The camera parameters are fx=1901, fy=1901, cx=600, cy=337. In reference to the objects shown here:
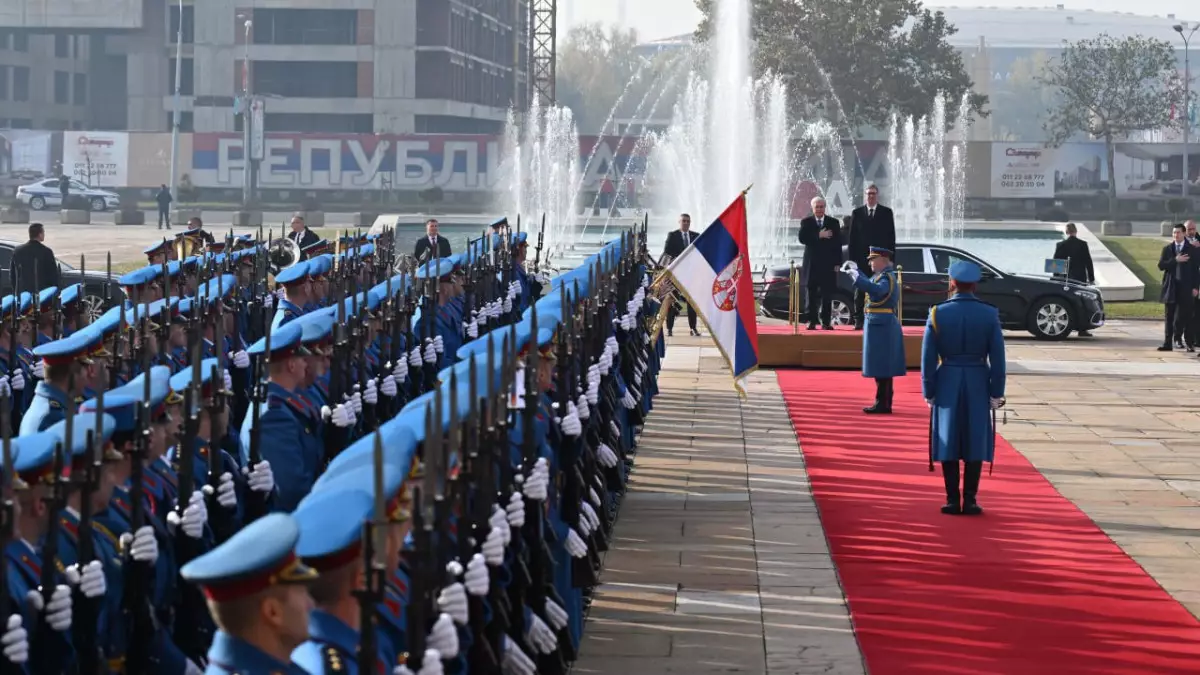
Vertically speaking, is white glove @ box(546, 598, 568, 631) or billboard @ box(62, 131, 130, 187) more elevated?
billboard @ box(62, 131, 130, 187)

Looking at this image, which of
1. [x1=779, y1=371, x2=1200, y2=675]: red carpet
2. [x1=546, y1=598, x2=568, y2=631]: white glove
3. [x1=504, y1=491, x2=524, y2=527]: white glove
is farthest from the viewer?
[x1=779, y1=371, x2=1200, y2=675]: red carpet

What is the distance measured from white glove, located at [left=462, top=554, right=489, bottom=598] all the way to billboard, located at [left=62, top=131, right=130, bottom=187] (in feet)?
208

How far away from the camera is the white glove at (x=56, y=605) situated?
5.38 meters

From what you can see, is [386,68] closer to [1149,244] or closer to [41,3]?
[41,3]

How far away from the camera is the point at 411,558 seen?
517 centimetres

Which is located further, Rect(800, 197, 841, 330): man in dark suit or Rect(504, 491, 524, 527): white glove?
Rect(800, 197, 841, 330): man in dark suit

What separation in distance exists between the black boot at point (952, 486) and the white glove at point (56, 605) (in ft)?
Answer: 23.6

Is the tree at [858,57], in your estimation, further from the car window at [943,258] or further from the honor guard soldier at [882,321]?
the honor guard soldier at [882,321]

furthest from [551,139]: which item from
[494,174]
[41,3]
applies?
[41,3]

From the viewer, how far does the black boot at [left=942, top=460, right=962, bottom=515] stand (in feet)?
38.1

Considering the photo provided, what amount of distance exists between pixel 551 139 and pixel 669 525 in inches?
2123

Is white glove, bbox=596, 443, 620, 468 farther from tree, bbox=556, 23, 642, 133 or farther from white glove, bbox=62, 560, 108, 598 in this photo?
tree, bbox=556, 23, 642, 133

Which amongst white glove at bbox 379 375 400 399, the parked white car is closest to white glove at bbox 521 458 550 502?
white glove at bbox 379 375 400 399

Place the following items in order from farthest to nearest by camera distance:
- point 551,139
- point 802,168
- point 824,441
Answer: point 551,139
point 802,168
point 824,441
